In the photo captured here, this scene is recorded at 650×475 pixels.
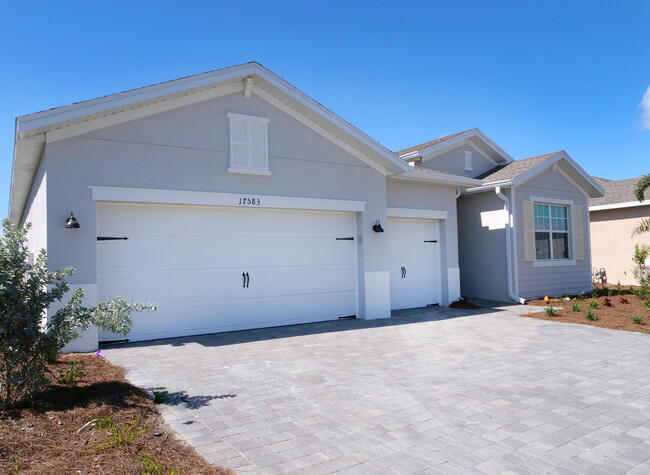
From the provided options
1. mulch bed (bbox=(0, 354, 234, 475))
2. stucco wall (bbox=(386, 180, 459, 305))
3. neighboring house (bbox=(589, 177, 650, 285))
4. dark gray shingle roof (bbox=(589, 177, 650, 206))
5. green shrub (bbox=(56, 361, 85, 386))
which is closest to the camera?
mulch bed (bbox=(0, 354, 234, 475))

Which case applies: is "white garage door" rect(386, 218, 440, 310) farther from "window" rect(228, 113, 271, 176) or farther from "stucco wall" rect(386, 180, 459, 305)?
"window" rect(228, 113, 271, 176)

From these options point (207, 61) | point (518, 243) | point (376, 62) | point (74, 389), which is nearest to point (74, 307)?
Answer: point (74, 389)

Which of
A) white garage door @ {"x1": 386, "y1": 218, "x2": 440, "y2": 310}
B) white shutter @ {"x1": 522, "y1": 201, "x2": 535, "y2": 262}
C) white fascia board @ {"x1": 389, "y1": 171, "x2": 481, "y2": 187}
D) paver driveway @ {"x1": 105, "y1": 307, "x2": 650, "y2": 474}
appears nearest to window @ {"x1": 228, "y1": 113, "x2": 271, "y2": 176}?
paver driveway @ {"x1": 105, "y1": 307, "x2": 650, "y2": 474}

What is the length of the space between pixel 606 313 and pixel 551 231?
395cm

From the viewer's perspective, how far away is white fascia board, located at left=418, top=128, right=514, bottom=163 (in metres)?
13.9

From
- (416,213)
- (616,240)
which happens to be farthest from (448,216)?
(616,240)

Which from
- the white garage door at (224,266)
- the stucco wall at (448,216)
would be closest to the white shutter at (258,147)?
the white garage door at (224,266)

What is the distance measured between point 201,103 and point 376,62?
589 centimetres

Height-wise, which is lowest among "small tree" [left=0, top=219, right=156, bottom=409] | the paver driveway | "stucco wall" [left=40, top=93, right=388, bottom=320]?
the paver driveway

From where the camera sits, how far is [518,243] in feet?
43.1

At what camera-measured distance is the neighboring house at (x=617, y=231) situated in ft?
58.0

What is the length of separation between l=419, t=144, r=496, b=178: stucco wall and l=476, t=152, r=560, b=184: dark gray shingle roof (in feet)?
1.28

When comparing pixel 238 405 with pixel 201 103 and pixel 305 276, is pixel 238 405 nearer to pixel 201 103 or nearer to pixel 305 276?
pixel 305 276

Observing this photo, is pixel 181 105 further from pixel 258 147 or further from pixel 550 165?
pixel 550 165
